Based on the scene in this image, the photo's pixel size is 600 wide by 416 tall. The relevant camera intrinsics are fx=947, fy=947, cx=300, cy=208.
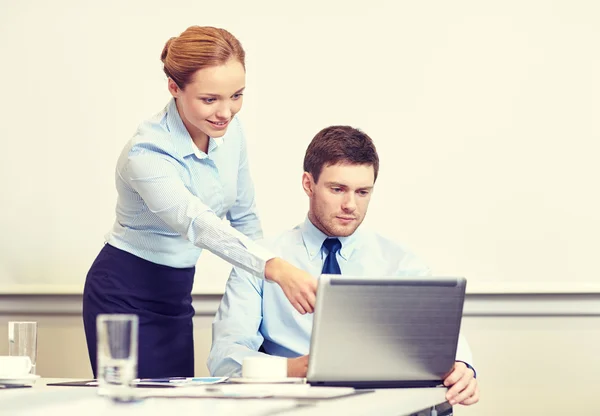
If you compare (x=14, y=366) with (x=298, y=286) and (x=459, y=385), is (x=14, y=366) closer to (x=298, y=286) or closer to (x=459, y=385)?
(x=298, y=286)

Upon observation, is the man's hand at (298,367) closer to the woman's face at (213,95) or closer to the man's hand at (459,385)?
the man's hand at (459,385)

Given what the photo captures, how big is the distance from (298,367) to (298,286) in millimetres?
142

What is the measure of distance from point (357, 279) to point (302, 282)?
0.23 m

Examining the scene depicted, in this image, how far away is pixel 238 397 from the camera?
1.22 meters

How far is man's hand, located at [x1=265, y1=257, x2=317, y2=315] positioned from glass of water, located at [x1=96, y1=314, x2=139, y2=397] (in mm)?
491

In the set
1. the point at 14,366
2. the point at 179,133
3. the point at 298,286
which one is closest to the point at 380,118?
the point at 179,133

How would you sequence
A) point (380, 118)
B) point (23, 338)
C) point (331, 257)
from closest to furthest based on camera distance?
point (23, 338) < point (331, 257) < point (380, 118)

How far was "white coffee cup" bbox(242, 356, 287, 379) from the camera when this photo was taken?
142cm

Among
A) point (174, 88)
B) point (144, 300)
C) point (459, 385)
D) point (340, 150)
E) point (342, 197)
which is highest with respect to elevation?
point (174, 88)

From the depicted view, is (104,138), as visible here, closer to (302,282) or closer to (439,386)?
(302,282)

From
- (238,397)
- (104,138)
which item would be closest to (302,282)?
(238,397)

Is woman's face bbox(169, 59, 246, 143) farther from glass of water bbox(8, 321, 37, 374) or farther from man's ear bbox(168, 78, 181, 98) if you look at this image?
glass of water bbox(8, 321, 37, 374)

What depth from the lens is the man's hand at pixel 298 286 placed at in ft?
5.15

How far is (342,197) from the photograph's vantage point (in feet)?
6.56
